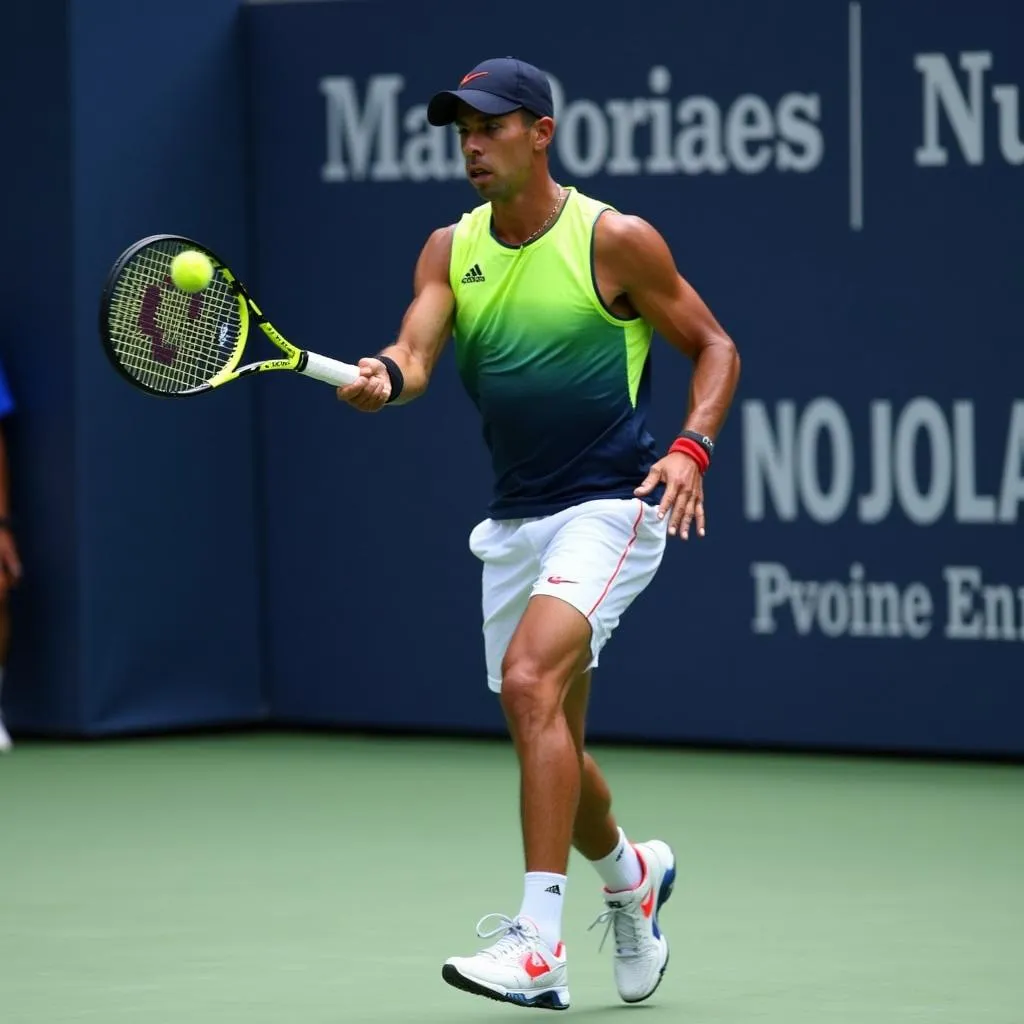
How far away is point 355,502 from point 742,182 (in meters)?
1.90

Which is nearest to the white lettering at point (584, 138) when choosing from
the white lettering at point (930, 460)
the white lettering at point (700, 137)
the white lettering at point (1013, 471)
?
the white lettering at point (700, 137)

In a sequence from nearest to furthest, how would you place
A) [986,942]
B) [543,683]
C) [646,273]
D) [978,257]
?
[543,683], [646,273], [986,942], [978,257]

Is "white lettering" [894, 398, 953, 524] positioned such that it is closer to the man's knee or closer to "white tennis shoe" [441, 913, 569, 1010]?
the man's knee

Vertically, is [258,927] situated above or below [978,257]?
below

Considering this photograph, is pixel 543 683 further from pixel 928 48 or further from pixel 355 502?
pixel 355 502

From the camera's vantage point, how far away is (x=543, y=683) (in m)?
5.08

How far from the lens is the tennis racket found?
17.6 ft

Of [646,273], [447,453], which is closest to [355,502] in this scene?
[447,453]

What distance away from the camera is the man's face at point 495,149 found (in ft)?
17.7

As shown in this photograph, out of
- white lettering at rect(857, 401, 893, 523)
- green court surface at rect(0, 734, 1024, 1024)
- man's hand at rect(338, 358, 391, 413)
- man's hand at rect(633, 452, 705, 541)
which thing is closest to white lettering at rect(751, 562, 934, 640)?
white lettering at rect(857, 401, 893, 523)

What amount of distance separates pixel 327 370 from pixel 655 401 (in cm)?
411

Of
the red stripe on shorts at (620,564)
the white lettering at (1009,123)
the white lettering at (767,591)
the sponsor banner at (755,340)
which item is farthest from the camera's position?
the white lettering at (767,591)

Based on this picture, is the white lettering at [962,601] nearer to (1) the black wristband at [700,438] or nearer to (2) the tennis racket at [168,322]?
(1) the black wristband at [700,438]

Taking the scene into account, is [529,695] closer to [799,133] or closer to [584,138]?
[799,133]
